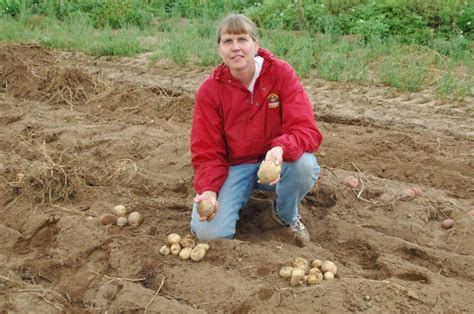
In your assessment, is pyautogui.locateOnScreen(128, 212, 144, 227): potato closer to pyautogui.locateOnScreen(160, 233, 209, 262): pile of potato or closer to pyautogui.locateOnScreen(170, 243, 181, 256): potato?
pyautogui.locateOnScreen(160, 233, 209, 262): pile of potato

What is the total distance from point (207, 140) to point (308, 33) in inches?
219

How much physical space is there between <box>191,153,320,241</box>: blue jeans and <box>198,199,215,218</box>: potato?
0.41 feet

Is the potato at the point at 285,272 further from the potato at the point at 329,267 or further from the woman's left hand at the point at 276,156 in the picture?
the woman's left hand at the point at 276,156

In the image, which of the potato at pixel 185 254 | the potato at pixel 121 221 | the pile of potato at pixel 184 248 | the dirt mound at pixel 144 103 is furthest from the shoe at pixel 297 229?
the dirt mound at pixel 144 103

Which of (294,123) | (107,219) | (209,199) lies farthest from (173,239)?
(294,123)

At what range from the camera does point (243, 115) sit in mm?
3898

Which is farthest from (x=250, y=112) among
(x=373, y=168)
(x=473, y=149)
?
(x=473, y=149)

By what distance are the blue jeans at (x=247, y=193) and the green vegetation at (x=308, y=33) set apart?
133 inches

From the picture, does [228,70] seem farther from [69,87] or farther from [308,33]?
[308,33]

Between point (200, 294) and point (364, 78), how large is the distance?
4.59 metres

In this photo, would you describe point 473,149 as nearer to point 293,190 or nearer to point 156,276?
point 293,190

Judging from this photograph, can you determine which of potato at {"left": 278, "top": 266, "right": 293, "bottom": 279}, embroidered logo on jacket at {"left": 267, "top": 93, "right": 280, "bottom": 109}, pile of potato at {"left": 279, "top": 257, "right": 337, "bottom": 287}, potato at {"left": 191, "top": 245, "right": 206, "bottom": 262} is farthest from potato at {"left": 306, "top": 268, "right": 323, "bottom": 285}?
embroidered logo on jacket at {"left": 267, "top": 93, "right": 280, "bottom": 109}

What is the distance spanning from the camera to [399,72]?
23.8 ft

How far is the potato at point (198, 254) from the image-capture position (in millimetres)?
3680
